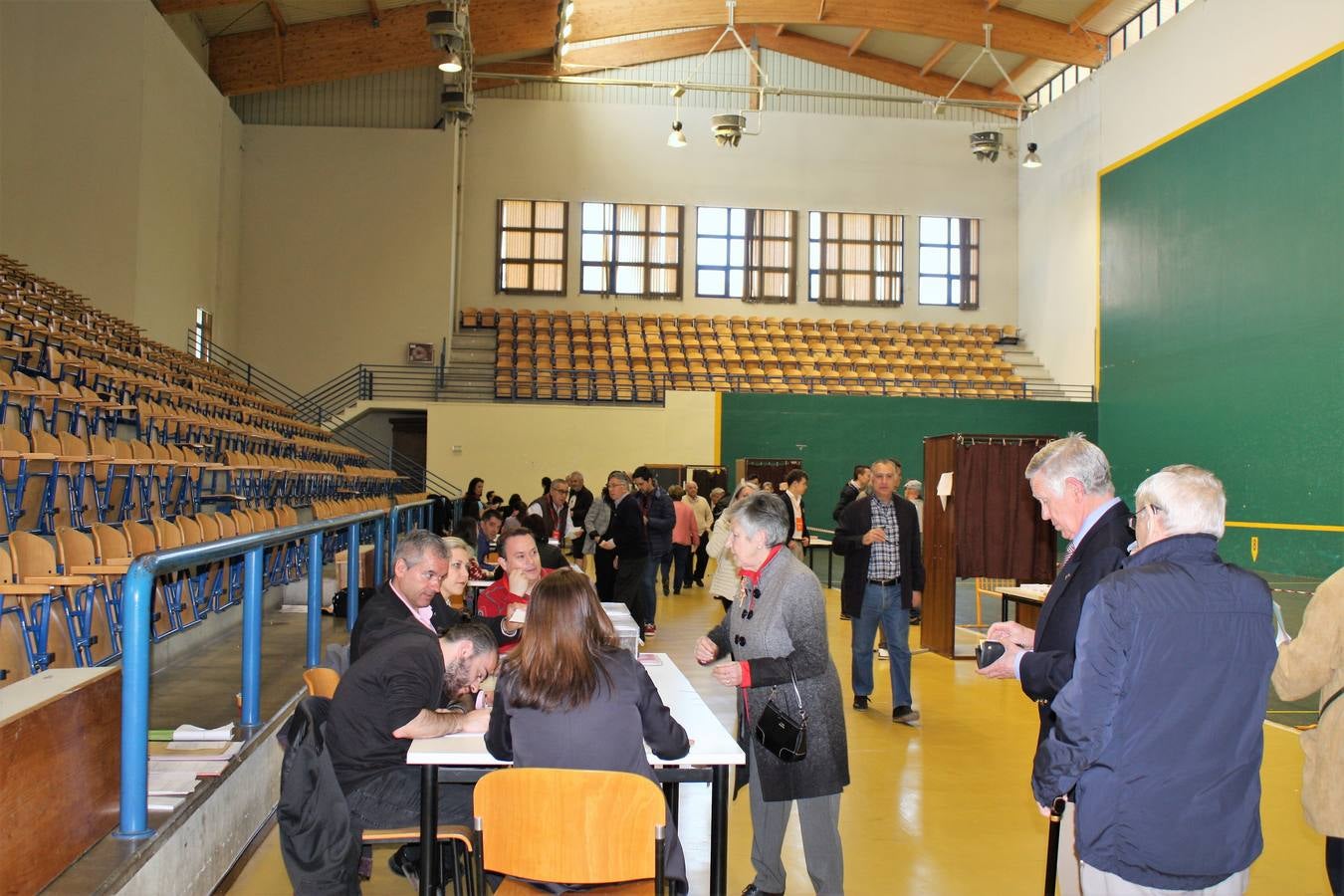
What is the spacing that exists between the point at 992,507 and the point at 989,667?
19.6 feet

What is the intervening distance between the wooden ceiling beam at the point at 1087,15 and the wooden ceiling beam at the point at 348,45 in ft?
30.5

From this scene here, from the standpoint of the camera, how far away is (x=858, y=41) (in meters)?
22.7

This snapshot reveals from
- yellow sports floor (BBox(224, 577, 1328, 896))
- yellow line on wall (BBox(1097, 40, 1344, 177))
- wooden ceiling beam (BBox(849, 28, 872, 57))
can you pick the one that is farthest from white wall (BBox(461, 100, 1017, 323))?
yellow sports floor (BBox(224, 577, 1328, 896))

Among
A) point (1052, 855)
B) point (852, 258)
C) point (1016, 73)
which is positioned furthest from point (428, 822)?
point (1016, 73)

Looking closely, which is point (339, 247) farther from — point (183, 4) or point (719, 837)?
point (719, 837)

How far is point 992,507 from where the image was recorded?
28.3ft

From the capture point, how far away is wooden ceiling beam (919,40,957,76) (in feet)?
71.9

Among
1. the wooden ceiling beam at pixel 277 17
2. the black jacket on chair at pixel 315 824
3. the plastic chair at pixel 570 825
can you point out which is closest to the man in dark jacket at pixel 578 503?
the black jacket on chair at pixel 315 824

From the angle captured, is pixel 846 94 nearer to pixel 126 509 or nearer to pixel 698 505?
pixel 698 505

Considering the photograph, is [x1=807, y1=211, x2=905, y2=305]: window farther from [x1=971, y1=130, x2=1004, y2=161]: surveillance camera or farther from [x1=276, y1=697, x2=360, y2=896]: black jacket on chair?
[x1=276, y1=697, x2=360, y2=896]: black jacket on chair

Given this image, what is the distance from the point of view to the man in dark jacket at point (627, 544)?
29.1ft

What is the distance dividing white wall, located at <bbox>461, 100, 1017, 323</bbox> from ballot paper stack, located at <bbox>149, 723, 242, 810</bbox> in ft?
62.5


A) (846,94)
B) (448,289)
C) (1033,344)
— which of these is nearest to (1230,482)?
(1033,344)

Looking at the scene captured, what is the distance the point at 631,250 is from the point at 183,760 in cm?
2001
